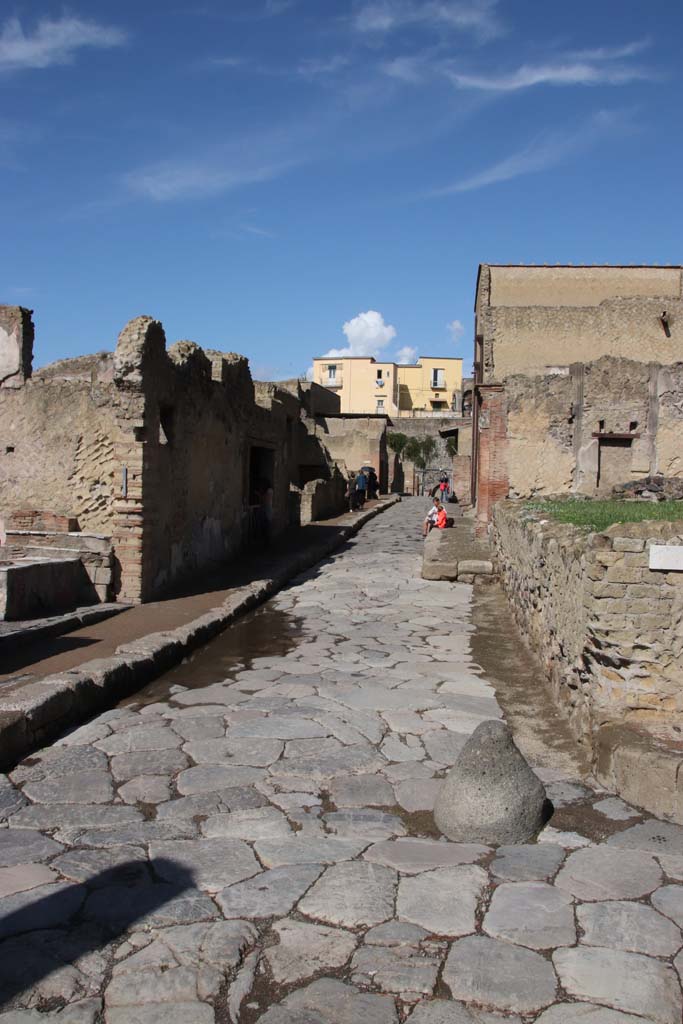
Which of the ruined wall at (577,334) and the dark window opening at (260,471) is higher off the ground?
the ruined wall at (577,334)

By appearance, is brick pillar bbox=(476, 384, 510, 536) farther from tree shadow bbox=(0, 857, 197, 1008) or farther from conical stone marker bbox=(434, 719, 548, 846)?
tree shadow bbox=(0, 857, 197, 1008)

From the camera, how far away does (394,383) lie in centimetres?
7531

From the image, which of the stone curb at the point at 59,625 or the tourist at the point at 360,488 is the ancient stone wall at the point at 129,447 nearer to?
the stone curb at the point at 59,625

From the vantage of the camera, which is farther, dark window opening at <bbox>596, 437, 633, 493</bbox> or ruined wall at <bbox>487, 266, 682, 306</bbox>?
ruined wall at <bbox>487, 266, 682, 306</bbox>

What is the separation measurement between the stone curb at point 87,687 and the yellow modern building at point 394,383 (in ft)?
221

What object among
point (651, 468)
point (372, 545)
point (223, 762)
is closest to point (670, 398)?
point (651, 468)

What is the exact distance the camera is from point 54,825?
380cm

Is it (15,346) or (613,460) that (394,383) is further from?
(15,346)

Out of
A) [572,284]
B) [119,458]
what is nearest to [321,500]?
[572,284]

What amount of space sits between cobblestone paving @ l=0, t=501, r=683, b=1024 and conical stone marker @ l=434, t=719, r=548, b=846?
3.7 inches

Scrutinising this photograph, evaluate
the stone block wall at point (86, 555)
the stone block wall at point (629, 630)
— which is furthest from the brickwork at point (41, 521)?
the stone block wall at point (629, 630)

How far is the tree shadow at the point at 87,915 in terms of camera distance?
2.74 m

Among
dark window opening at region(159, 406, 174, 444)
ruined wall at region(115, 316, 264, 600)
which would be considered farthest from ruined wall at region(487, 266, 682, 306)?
dark window opening at region(159, 406, 174, 444)

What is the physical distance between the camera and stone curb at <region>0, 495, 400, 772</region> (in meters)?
4.69
